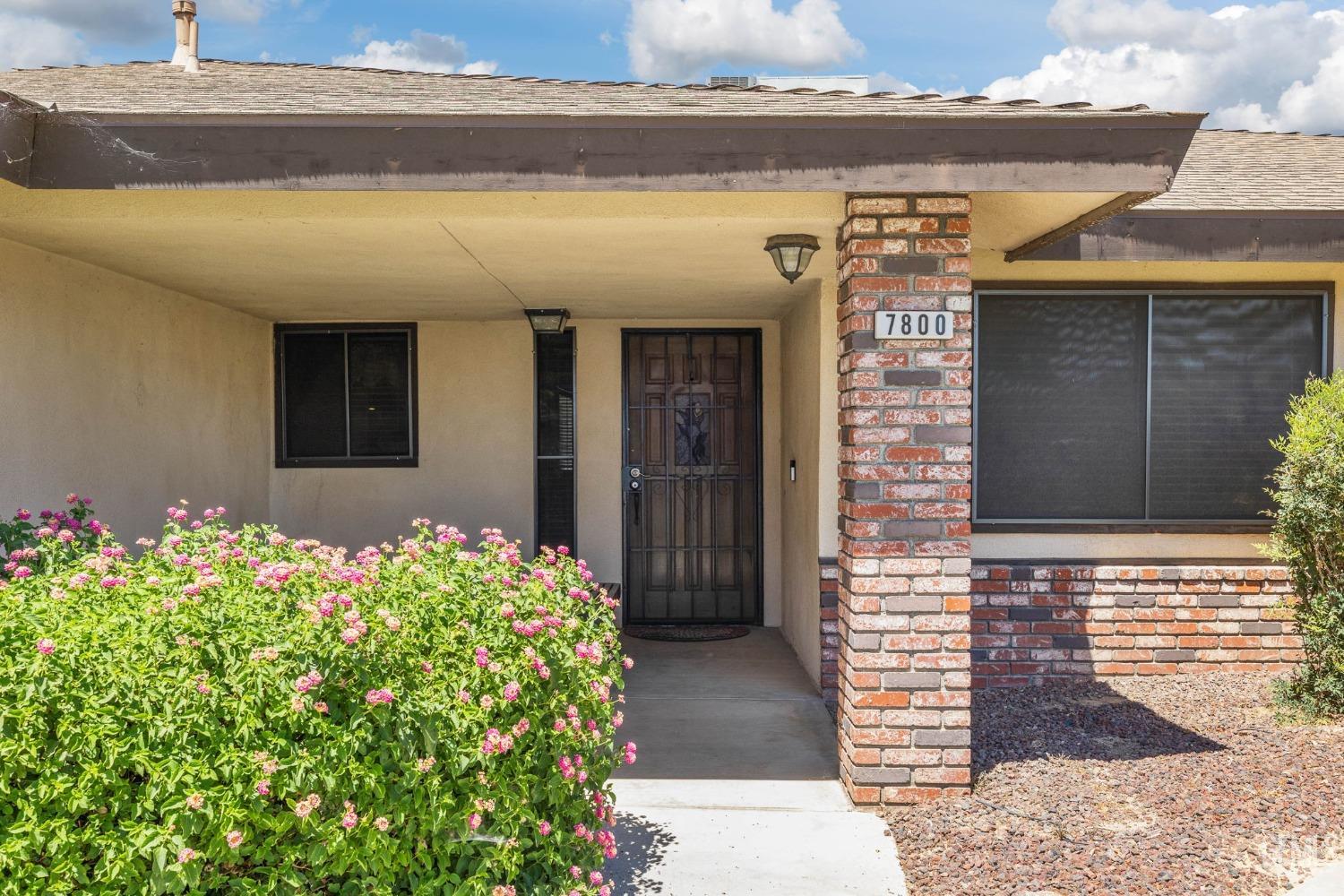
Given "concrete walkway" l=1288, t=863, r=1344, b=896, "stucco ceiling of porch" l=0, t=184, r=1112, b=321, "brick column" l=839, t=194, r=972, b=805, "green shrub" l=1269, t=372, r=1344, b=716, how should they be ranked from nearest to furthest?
"concrete walkway" l=1288, t=863, r=1344, b=896 → "brick column" l=839, t=194, r=972, b=805 → "stucco ceiling of porch" l=0, t=184, r=1112, b=321 → "green shrub" l=1269, t=372, r=1344, b=716

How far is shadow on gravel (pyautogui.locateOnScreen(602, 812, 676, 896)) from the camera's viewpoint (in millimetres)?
3447

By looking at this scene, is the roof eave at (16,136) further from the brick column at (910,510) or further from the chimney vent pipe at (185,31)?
the brick column at (910,510)

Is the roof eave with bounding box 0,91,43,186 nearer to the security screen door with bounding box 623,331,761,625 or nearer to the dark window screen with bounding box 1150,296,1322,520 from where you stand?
the security screen door with bounding box 623,331,761,625

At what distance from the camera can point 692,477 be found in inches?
317

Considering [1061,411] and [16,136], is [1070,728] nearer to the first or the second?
[1061,411]

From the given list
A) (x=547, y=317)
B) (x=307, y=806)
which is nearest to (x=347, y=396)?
(x=547, y=317)

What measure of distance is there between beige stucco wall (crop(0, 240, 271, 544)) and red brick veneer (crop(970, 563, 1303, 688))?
504cm

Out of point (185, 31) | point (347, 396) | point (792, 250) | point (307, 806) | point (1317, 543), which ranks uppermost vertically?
point (185, 31)

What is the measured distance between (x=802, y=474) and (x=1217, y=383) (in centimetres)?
256

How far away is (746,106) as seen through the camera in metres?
4.17

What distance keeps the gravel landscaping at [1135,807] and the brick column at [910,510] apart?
28 centimetres

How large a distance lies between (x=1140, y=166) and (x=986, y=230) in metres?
1.12

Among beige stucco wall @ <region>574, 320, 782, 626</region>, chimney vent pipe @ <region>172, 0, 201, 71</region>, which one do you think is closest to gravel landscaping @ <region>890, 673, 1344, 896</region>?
beige stucco wall @ <region>574, 320, 782, 626</region>

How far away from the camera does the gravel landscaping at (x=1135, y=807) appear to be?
3.43m
